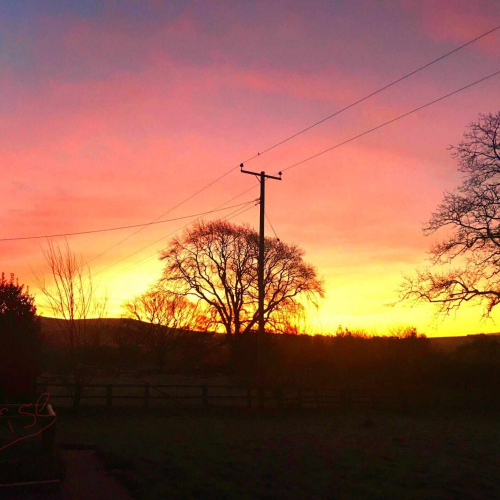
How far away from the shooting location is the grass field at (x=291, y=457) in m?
8.26

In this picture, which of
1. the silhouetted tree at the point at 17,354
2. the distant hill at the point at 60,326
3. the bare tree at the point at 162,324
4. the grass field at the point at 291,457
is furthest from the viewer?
the bare tree at the point at 162,324

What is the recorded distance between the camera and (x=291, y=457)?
10.8 metres

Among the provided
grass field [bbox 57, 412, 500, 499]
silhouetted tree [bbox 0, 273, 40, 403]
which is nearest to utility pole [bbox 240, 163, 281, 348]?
grass field [bbox 57, 412, 500, 499]

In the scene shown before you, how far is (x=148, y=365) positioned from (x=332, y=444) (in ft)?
173

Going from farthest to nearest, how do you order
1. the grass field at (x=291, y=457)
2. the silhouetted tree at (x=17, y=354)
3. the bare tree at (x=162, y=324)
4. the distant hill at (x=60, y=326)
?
1. the bare tree at (x=162, y=324)
2. the distant hill at (x=60, y=326)
3. the silhouetted tree at (x=17, y=354)
4. the grass field at (x=291, y=457)

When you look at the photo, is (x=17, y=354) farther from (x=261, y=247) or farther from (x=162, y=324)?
(x=162, y=324)

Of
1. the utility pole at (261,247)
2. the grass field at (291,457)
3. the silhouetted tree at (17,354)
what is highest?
the utility pole at (261,247)

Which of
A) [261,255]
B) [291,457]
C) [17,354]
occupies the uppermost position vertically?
[261,255]

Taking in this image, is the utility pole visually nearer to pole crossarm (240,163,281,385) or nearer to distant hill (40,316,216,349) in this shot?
pole crossarm (240,163,281,385)

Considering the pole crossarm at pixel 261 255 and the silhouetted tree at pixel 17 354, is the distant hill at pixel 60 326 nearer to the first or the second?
the silhouetted tree at pixel 17 354

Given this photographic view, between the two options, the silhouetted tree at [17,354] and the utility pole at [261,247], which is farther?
the utility pole at [261,247]

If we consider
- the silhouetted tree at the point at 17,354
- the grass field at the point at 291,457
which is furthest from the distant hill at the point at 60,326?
the grass field at the point at 291,457

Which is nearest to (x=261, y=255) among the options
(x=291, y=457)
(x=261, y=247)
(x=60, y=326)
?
(x=261, y=247)

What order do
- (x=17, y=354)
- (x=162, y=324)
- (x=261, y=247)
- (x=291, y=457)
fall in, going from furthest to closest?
(x=162, y=324) < (x=261, y=247) < (x=17, y=354) < (x=291, y=457)
